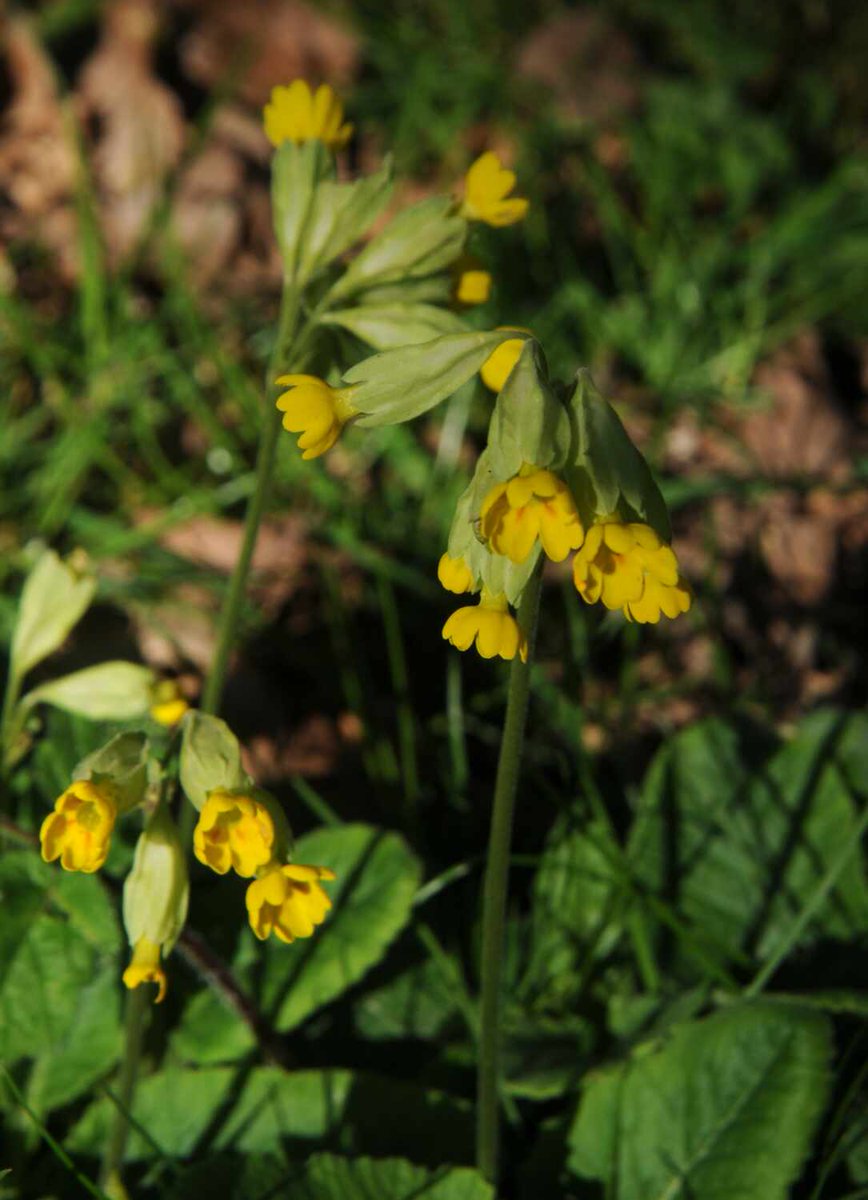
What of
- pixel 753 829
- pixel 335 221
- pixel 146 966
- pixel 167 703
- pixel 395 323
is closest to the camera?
pixel 146 966

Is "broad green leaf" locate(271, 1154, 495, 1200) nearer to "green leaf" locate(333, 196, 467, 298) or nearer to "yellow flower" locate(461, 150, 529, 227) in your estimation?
A: "green leaf" locate(333, 196, 467, 298)

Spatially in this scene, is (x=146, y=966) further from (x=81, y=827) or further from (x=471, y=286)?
(x=471, y=286)

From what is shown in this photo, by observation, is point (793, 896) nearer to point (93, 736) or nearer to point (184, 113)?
point (93, 736)

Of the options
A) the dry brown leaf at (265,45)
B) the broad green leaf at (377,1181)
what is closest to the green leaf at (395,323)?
the broad green leaf at (377,1181)

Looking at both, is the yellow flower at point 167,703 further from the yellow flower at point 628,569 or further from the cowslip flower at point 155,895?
the yellow flower at point 628,569

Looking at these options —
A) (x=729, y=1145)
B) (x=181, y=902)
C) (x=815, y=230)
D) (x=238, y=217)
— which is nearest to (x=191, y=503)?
(x=238, y=217)

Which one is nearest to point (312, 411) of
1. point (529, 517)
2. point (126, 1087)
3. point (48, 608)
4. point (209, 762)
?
point (529, 517)
